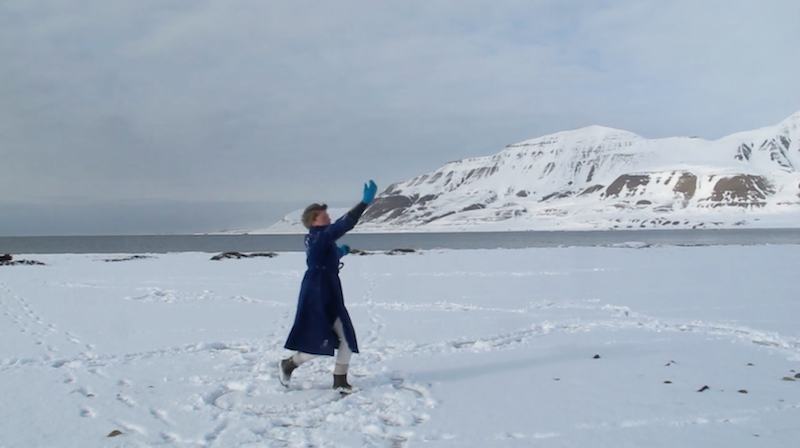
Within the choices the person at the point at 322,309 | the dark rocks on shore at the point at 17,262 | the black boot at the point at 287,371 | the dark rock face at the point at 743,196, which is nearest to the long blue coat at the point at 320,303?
the person at the point at 322,309

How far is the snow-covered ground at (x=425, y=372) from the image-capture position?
487cm

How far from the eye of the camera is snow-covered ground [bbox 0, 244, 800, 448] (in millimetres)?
4867

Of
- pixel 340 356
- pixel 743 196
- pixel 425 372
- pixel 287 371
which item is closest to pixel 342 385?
pixel 340 356

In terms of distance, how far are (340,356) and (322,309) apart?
51cm

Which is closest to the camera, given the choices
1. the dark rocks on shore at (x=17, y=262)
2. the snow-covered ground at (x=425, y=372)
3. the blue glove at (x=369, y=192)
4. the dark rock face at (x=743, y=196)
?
the snow-covered ground at (x=425, y=372)

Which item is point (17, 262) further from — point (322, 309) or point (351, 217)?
point (351, 217)

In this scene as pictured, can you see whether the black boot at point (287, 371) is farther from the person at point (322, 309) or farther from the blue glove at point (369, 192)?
the blue glove at point (369, 192)

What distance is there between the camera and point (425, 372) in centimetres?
692

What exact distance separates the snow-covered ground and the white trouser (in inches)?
11.8

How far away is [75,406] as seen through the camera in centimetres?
562

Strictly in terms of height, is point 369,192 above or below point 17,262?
above

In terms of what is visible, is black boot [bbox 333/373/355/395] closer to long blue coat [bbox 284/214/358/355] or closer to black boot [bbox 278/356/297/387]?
long blue coat [bbox 284/214/358/355]

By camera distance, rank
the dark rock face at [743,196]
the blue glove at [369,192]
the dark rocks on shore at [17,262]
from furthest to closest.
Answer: the dark rock face at [743,196], the dark rocks on shore at [17,262], the blue glove at [369,192]

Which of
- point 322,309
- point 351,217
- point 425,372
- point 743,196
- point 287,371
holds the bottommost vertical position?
point 425,372
